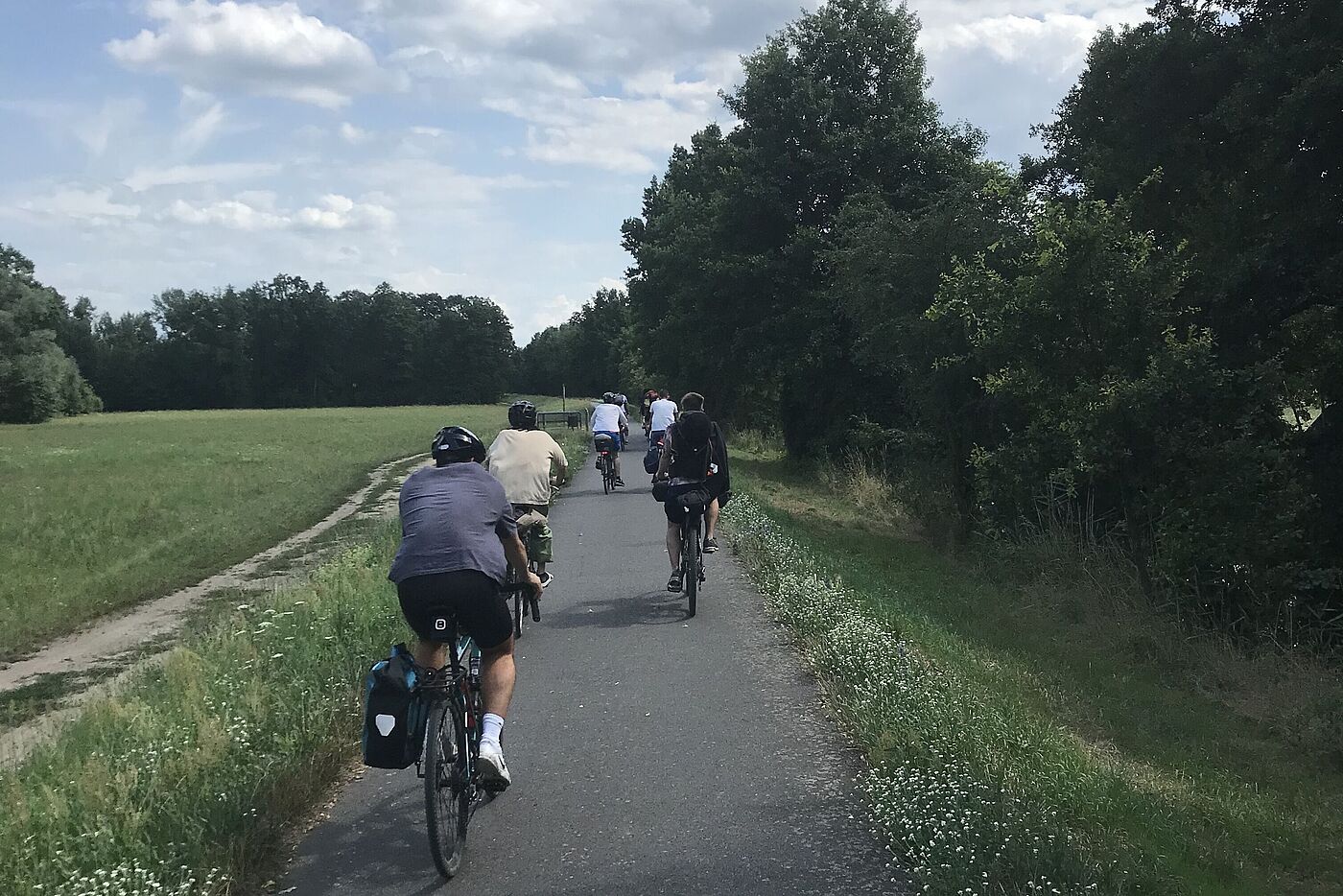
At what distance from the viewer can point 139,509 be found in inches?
882

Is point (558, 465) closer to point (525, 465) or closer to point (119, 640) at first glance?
point (525, 465)

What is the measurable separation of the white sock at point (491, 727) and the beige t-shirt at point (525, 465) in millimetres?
3835

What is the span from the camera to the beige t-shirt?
28.0 ft

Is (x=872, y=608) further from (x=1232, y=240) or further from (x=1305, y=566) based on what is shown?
(x=1232, y=240)

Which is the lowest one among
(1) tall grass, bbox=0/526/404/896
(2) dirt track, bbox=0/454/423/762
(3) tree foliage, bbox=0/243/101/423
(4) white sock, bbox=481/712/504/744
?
(2) dirt track, bbox=0/454/423/762

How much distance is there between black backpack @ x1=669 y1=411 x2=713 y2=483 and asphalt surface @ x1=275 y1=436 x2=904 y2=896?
157cm

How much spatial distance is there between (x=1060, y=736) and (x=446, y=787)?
3444 mm

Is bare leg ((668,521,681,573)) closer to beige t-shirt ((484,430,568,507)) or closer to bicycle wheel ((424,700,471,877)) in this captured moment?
beige t-shirt ((484,430,568,507))

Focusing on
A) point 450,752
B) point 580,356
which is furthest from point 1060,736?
point 580,356

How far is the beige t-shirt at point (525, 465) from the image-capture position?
28.0 ft

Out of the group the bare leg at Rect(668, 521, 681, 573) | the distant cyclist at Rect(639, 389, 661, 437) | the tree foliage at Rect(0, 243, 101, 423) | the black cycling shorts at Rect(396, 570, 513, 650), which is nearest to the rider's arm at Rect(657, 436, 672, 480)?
the bare leg at Rect(668, 521, 681, 573)

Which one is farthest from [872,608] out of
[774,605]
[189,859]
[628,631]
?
[189,859]

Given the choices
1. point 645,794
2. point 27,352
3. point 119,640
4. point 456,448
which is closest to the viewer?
point 456,448

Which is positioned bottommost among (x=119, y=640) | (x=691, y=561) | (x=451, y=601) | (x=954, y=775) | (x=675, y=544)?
(x=119, y=640)
